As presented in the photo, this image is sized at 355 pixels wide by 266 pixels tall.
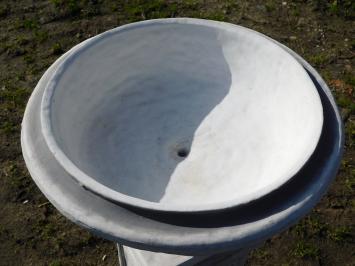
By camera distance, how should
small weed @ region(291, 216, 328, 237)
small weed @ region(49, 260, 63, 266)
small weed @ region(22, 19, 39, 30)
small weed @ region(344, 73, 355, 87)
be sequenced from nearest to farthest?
small weed @ region(49, 260, 63, 266) < small weed @ region(291, 216, 328, 237) < small weed @ region(344, 73, 355, 87) < small weed @ region(22, 19, 39, 30)

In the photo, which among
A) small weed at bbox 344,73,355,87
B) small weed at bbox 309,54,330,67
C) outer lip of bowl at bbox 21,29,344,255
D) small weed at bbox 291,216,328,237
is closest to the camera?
outer lip of bowl at bbox 21,29,344,255

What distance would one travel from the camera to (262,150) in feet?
5.06

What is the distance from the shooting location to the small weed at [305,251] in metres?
2.37

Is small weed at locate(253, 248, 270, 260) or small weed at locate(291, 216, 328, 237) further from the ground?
small weed at locate(291, 216, 328, 237)

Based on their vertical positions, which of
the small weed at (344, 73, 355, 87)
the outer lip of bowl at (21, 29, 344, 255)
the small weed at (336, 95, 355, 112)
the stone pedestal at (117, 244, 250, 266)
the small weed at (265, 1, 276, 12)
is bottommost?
the small weed at (336, 95, 355, 112)

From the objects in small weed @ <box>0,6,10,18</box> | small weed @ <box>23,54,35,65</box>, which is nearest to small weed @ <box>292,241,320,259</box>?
small weed @ <box>23,54,35,65</box>

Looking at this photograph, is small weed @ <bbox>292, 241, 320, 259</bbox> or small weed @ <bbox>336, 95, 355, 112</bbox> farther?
small weed @ <bbox>336, 95, 355, 112</bbox>

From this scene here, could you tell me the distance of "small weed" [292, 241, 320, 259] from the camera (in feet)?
7.78

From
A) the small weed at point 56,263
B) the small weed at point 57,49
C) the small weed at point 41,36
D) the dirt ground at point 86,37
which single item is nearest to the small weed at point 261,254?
the dirt ground at point 86,37

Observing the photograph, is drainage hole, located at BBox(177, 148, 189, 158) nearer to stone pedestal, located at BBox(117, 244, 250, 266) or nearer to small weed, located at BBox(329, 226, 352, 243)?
stone pedestal, located at BBox(117, 244, 250, 266)

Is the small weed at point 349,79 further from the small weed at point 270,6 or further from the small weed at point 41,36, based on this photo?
the small weed at point 41,36

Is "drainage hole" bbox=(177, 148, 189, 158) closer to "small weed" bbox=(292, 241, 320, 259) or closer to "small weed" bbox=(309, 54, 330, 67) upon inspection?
"small weed" bbox=(292, 241, 320, 259)

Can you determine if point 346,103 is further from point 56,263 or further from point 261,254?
point 56,263

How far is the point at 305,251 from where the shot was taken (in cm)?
238
